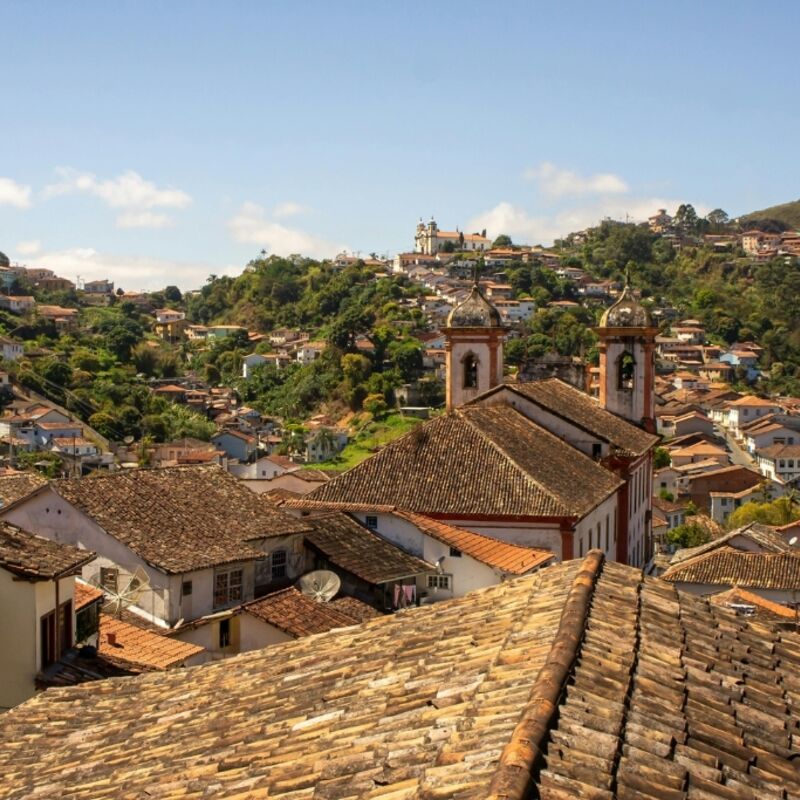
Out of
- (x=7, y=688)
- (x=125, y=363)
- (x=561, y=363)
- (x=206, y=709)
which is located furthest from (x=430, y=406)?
(x=206, y=709)

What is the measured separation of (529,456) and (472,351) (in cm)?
675

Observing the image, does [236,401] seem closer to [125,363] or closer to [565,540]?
[125,363]

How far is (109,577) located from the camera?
18.6m

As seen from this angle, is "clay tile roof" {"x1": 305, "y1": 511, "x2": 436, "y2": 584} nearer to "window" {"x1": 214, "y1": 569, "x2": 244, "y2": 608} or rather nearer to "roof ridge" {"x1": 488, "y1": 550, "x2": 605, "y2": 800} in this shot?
"window" {"x1": 214, "y1": 569, "x2": 244, "y2": 608}

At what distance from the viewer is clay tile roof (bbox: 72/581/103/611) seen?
1475 centimetres

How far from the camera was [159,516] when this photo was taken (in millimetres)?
→ 19859

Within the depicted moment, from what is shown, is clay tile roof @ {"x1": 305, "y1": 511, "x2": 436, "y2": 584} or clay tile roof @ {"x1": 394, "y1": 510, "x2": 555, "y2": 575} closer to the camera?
clay tile roof @ {"x1": 305, "y1": 511, "x2": 436, "y2": 584}

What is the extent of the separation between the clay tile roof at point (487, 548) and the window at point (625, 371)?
13063 millimetres

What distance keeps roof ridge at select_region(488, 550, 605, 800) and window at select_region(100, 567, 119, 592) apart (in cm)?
1230

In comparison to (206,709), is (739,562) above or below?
below

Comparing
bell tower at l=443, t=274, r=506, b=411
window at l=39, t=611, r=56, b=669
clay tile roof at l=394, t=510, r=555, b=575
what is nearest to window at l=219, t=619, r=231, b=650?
window at l=39, t=611, r=56, b=669

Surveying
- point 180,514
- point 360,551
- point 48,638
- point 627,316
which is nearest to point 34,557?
point 48,638

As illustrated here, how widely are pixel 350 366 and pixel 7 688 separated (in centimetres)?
8567

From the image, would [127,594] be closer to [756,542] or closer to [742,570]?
[742,570]
